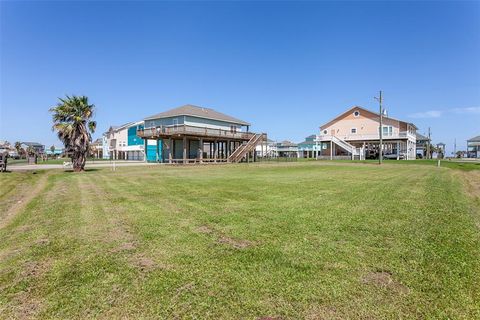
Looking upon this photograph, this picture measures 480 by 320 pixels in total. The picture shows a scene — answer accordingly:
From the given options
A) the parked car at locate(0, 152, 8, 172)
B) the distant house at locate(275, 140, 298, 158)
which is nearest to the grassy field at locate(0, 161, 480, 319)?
the parked car at locate(0, 152, 8, 172)

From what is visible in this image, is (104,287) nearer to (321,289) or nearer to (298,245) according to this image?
(321,289)

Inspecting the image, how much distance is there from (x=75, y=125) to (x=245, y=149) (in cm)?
2128

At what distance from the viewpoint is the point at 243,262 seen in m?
3.98

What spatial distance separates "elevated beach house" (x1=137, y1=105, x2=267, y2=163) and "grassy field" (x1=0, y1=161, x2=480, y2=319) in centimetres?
2675

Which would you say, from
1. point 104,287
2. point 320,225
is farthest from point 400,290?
point 104,287

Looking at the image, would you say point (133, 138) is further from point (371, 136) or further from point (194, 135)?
point (371, 136)

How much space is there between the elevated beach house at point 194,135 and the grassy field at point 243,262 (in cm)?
2675

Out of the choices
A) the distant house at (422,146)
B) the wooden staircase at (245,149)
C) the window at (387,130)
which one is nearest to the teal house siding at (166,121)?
the wooden staircase at (245,149)

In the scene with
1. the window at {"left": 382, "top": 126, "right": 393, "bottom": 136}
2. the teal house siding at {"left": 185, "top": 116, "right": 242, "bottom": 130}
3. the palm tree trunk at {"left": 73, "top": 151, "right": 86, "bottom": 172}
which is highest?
the teal house siding at {"left": 185, "top": 116, "right": 242, "bottom": 130}

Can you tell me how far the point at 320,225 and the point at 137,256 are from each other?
3.47 m

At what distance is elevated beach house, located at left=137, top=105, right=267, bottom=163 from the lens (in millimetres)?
34281

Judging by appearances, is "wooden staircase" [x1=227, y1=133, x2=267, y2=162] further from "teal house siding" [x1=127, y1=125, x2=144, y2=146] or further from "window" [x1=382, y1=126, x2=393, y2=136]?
"teal house siding" [x1=127, y1=125, x2=144, y2=146]

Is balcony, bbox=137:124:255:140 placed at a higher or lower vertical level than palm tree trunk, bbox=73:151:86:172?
higher

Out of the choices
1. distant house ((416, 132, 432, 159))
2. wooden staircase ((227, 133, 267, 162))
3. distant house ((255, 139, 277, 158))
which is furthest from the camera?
distant house ((416, 132, 432, 159))
